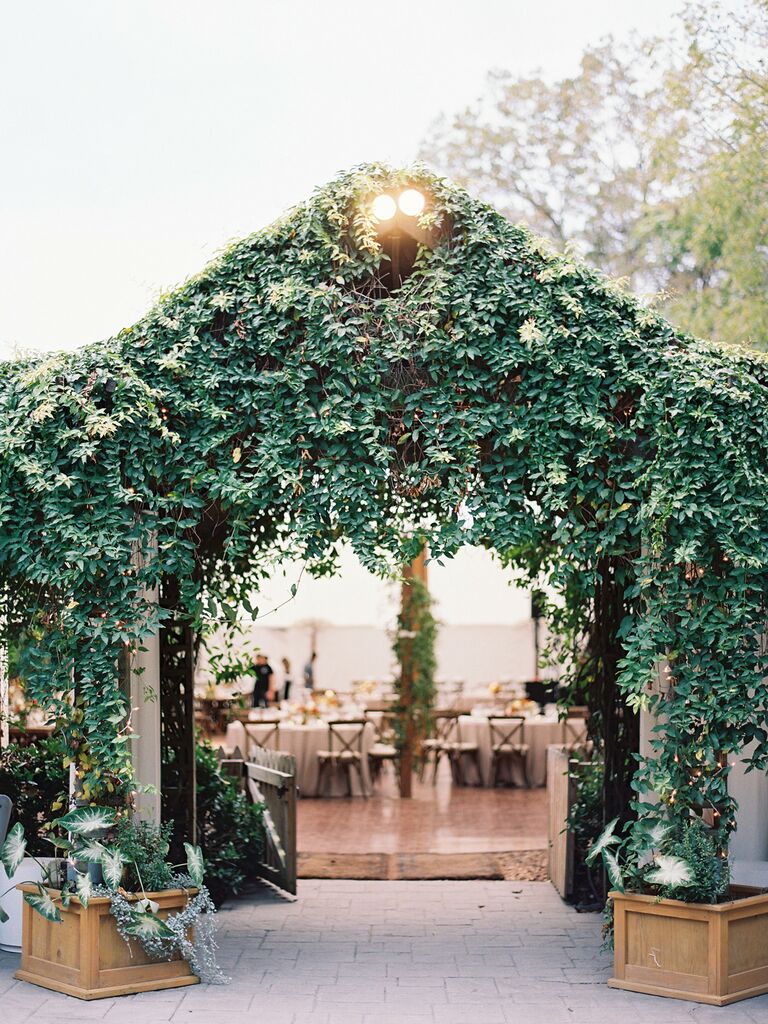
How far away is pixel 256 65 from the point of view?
87.1 ft

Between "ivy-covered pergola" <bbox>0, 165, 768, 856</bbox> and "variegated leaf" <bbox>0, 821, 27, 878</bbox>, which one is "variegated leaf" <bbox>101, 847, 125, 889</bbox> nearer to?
"ivy-covered pergola" <bbox>0, 165, 768, 856</bbox>

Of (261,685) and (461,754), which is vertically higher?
(261,685)

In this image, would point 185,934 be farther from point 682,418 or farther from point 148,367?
point 682,418

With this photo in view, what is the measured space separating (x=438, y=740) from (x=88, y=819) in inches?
363

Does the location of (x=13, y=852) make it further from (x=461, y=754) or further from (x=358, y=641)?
(x=358, y=641)

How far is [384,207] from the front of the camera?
6.34 metres

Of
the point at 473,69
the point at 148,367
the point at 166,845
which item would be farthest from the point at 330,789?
the point at 473,69

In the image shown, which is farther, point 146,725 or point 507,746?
point 507,746

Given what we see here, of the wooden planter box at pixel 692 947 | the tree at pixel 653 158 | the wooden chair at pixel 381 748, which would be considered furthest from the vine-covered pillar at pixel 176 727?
the tree at pixel 653 158

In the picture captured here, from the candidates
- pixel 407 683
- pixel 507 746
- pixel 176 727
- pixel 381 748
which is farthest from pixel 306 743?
pixel 176 727

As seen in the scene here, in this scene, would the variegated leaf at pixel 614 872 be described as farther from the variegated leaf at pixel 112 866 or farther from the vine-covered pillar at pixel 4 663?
the vine-covered pillar at pixel 4 663

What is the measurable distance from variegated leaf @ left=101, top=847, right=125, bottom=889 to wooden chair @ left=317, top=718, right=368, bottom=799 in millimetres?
6938

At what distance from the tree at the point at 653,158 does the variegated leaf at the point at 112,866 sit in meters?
10.7

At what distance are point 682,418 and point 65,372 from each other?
3.31 meters
